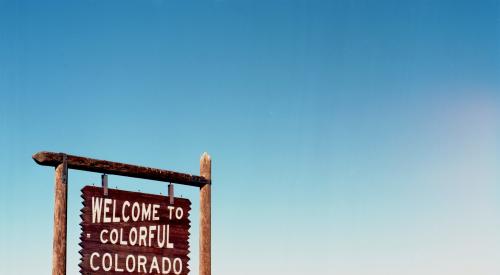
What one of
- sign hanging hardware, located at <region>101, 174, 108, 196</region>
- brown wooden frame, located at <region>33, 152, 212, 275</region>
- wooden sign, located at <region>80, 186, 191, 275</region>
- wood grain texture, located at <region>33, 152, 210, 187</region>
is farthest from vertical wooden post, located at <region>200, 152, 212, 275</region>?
sign hanging hardware, located at <region>101, 174, 108, 196</region>

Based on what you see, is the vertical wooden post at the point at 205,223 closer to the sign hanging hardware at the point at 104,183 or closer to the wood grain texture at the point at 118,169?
the wood grain texture at the point at 118,169

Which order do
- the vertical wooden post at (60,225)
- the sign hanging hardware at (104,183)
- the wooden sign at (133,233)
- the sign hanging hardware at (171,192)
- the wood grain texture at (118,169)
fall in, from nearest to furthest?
the vertical wooden post at (60,225)
the wood grain texture at (118,169)
the wooden sign at (133,233)
the sign hanging hardware at (104,183)
the sign hanging hardware at (171,192)

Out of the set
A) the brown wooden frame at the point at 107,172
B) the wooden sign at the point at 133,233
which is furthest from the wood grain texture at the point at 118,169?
the wooden sign at the point at 133,233

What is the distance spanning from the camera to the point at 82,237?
9.98m

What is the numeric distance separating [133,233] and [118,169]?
3.05ft

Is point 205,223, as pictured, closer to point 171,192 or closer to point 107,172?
point 171,192

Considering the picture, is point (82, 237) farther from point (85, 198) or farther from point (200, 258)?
point (200, 258)

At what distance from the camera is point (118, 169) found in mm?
10602

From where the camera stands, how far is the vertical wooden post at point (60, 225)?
957cm

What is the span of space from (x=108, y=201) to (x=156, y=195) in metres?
0.89

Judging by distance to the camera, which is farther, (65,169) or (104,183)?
(104,183)

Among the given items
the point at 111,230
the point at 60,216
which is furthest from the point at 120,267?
the point at 60,216

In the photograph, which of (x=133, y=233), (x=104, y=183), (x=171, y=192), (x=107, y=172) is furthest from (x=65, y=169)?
(x=171, y=192)

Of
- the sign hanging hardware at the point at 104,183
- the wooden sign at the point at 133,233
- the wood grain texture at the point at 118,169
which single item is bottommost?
the wooden sign at the point at 133,233
